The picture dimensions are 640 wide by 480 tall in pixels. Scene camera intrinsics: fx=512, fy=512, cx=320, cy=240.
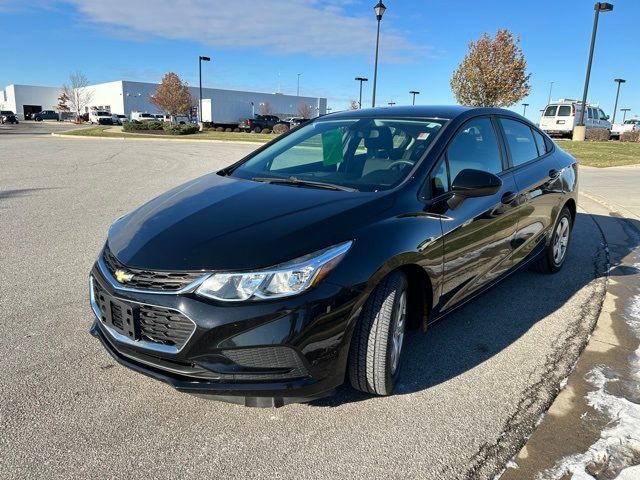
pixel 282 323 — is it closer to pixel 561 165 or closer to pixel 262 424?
pixel 262 424

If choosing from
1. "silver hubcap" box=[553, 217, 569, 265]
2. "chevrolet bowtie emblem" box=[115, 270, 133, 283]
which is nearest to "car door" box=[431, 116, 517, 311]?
"silver hubcap" box=[553, 217, 569, 265]

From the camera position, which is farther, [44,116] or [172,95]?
[44,116]

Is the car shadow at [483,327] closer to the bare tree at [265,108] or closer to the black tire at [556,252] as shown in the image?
the black tire at [556,252]

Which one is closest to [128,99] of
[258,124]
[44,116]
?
[44,116]

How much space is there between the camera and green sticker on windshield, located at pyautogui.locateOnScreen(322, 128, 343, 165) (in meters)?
3.85

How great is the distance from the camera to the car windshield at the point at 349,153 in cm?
335

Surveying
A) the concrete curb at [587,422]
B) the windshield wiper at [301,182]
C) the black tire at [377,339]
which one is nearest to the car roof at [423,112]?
the windshield wiper at [301,182]

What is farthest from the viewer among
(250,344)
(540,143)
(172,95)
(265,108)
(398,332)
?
(265,108)

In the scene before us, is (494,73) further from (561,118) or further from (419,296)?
(419,296)

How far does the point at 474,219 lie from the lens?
3.45 meters

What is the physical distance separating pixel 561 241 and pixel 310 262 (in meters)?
3.93

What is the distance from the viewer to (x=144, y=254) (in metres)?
2.59

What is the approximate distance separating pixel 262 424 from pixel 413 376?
1.02 metres

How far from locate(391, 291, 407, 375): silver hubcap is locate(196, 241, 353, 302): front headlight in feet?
2.22
